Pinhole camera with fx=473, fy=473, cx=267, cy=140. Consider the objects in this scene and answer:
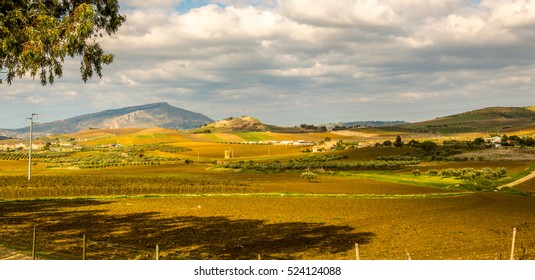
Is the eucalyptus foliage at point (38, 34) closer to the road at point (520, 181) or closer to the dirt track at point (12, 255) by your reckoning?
the dirt track at point (12, 255)

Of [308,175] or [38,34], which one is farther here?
[308,175]

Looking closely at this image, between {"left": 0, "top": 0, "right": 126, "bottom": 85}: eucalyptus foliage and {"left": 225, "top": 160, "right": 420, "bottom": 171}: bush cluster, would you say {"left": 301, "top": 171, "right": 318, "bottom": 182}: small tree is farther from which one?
{"left": 0, "top": 0, "right": 126, "bottom": 85}: eucalyptus foliage

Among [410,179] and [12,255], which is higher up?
[12,255]

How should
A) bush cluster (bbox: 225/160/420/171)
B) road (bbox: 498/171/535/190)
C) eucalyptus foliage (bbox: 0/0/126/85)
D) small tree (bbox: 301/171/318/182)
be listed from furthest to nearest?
bush cluster (bbox: 225/160/420/171)
small tree (bbox: 301/171/318/182)
road (bbox: 498/171/535/190)
eucalyptus foliage (bbox: 0/0/126/85)

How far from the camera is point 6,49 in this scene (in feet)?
70.2

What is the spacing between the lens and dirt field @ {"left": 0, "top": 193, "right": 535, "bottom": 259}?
27.4m

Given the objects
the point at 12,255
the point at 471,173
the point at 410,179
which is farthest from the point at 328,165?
the point at 12,255

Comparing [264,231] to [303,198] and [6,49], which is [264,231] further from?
[303,198]

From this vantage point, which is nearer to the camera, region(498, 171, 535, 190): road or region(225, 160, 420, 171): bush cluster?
region(498, 171, 535, 190): road

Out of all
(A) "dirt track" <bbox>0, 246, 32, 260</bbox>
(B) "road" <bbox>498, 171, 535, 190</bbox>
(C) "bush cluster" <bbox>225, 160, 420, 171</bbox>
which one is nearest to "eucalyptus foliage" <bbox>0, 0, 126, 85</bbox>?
(A) "dirt track" <bbox>0, 246, 32, 260</bbox>

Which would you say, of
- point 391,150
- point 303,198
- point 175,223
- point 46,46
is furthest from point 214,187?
point 391,150

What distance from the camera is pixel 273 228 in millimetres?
38250

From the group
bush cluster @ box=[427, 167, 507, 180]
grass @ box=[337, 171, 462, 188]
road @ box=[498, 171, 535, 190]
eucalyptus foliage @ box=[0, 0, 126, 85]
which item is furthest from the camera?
bush cluster @ box=[427, 167, 507, 180]

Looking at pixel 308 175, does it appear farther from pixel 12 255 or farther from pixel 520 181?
pixel 12 255
